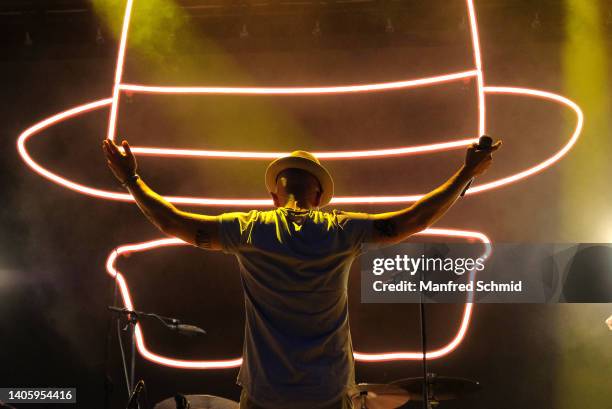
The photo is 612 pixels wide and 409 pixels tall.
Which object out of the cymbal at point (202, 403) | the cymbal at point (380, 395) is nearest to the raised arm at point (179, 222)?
the cymbal at point (380, 395)

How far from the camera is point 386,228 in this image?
6.56ft

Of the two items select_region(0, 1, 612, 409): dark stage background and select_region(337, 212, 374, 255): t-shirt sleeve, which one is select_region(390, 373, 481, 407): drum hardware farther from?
select_region(337, 212, 374, 255): t-shirt sleeve

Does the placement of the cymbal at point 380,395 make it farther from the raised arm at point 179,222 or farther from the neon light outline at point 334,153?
the raised arm at point 179,222

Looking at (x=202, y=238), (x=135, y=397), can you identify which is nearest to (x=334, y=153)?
(x=135, y=397)

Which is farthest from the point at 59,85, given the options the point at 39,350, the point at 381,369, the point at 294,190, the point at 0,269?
→ the point at 294,190

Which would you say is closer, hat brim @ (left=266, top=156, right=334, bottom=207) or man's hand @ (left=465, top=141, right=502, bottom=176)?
man's hand @ (left=465, top=141, right=502, bottom=176)

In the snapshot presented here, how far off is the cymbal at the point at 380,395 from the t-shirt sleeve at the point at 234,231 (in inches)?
75.3

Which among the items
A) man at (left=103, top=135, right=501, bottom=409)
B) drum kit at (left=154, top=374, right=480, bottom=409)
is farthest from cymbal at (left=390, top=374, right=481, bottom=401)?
man at (left=103, top=135, right=501, bottom=409)

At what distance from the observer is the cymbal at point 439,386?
11.9 ft

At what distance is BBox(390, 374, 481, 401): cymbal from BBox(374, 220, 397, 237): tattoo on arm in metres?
1.86

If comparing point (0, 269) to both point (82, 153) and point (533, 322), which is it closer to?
point (82, 153)

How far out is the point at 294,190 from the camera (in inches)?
87.6

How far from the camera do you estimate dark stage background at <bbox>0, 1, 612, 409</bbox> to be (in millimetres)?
5051

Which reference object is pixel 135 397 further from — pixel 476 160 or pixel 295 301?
pixel 476 160
